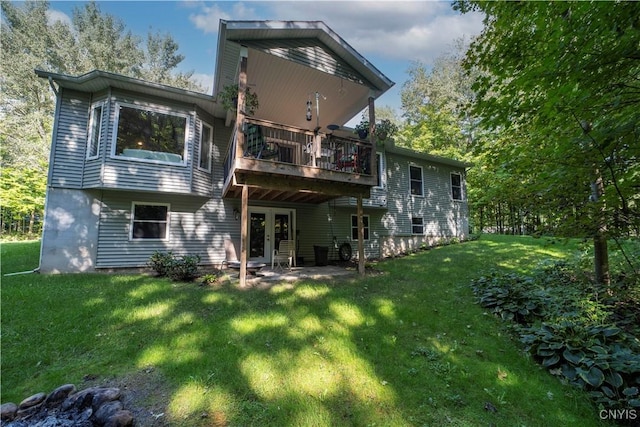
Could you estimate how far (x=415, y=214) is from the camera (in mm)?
13945

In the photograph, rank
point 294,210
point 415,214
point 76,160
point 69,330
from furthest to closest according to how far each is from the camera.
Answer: point 415,214 < point 294,210 < point 76,160 < point 69,330

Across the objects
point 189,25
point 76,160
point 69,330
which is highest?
point 189,25

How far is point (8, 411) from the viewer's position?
→ 2.76 m

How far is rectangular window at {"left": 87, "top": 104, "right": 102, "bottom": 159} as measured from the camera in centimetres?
817

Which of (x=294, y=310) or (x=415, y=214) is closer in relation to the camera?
(x=294, y=310)

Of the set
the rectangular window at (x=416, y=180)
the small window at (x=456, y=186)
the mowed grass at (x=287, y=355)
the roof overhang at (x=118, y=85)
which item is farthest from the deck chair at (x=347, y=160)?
the small window at (x=456, y=186)

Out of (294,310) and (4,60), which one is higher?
(4,60)

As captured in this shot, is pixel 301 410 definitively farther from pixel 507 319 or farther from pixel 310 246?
pixel 310 246

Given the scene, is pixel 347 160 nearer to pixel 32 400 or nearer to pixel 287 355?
pixel 287 355

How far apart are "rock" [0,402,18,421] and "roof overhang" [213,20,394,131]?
7326 millimetres

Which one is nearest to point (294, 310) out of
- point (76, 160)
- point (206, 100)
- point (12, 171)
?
point (206, 100)

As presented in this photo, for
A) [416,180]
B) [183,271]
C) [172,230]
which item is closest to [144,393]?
[183,271]

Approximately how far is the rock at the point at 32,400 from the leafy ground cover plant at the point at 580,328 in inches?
236

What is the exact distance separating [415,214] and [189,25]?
40.9 ft
